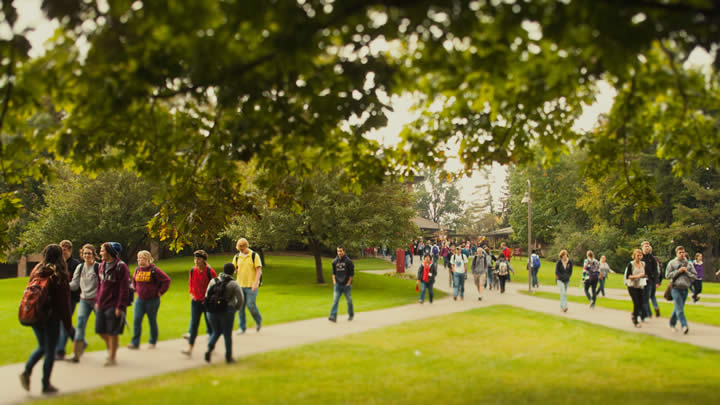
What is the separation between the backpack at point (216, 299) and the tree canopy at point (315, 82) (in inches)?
35.3

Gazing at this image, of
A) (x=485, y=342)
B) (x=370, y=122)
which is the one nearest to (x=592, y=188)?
(x=485, y=342)

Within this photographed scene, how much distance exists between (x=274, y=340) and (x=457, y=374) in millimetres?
3929

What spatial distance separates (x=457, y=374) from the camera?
6.98 metres

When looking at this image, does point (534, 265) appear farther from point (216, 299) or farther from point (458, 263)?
point (216, 299)

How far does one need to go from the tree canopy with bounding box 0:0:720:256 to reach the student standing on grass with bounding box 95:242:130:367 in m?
0.97

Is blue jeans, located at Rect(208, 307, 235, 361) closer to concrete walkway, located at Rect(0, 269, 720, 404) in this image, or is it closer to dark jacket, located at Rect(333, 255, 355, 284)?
concrete walkway, located at Rect(0, 269, 720, 404)

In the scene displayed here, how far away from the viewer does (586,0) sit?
3543mm

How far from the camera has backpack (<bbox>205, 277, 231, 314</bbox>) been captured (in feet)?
24.2

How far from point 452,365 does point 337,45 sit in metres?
4.89

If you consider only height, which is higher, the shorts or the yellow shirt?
the yellow shirt

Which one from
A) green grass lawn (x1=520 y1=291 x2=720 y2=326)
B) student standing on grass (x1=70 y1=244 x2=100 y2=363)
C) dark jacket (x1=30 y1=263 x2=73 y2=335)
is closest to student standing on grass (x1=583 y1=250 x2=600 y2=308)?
green grass lawn (x1=520 y1=291 x2=720 y2=326)

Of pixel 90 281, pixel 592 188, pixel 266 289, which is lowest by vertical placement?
pixel 266 289

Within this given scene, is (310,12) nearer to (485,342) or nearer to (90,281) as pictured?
(90,281)

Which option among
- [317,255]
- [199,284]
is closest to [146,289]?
[199,284]
